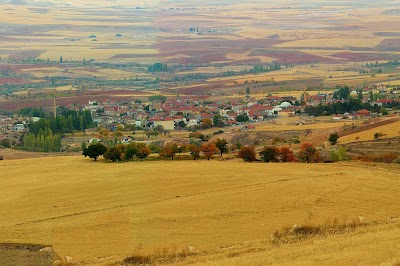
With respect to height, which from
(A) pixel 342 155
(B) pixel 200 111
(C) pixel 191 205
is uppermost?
(B) pixel 200 111

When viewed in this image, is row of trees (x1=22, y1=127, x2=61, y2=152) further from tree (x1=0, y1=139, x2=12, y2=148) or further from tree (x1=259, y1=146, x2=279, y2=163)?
tree (x1=259, y1=146, x2=279, y2=163)

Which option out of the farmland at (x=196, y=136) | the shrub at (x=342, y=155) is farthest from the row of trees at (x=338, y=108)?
the shrub at (x=342, y=155)

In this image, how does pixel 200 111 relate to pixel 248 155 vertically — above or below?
above

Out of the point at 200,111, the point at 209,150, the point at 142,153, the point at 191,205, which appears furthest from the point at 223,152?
the point at 200,111

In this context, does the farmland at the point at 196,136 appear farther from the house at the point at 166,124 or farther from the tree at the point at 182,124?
the tree at the point at 182,124

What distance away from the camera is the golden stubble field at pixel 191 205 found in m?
14.8

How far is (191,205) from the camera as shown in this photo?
18.2 metres

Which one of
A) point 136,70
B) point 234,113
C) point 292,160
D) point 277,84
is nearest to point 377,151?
point 292,160

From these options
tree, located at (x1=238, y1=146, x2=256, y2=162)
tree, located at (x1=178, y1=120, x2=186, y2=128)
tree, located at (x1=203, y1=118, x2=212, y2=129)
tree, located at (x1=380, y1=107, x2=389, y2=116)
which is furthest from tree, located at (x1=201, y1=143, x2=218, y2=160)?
tree, located at (x1=178, y1=120, x2=186, y2=128)

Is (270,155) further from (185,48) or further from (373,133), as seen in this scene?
(185,48)

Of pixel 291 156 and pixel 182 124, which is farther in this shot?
pixel 182 124

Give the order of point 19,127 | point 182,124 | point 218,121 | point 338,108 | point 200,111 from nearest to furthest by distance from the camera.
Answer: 1. point 19,127
2. point 218,121
3. point 182,124
4. point 338,108
5. point 200,111

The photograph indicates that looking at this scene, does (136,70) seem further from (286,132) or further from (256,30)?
(286,132)

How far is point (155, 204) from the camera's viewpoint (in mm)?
18484
